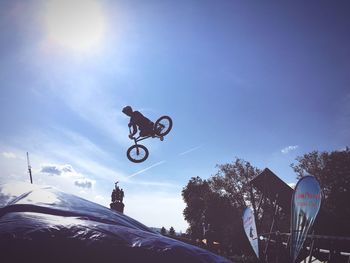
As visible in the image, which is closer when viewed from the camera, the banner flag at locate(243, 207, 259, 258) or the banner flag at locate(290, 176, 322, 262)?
the banner flag at locate(290, 176, 322, 262)

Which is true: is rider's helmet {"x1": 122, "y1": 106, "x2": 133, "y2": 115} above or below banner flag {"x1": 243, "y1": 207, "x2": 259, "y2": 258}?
above

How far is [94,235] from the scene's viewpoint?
248 centimetres

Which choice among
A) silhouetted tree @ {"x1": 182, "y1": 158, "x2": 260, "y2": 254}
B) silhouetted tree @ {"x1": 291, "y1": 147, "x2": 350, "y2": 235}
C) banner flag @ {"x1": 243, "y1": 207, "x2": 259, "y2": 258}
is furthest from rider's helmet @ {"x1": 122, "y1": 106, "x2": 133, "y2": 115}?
silhouetted tree @ {"x1": 182, "y1": 158, "x2": 260, "y2": 254}

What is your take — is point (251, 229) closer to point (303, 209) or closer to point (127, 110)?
point (303, 209)

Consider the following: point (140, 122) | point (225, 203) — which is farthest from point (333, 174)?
point (140, 122)

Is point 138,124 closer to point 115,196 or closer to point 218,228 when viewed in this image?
point 115,196

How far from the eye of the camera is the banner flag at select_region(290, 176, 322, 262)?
267 inches

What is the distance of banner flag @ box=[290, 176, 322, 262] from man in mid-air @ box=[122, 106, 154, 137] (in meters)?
6.14

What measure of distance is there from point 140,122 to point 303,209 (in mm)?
6766

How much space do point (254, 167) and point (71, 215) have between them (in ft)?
134

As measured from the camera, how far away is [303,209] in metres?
7.14

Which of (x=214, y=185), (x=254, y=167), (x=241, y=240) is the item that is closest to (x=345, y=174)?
(x=254, y=167)

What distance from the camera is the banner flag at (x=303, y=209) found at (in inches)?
267

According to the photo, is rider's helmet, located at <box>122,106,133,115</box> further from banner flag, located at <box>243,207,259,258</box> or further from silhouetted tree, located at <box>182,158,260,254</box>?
silhouetted tree, located at <box>182,158,260,254</box>
